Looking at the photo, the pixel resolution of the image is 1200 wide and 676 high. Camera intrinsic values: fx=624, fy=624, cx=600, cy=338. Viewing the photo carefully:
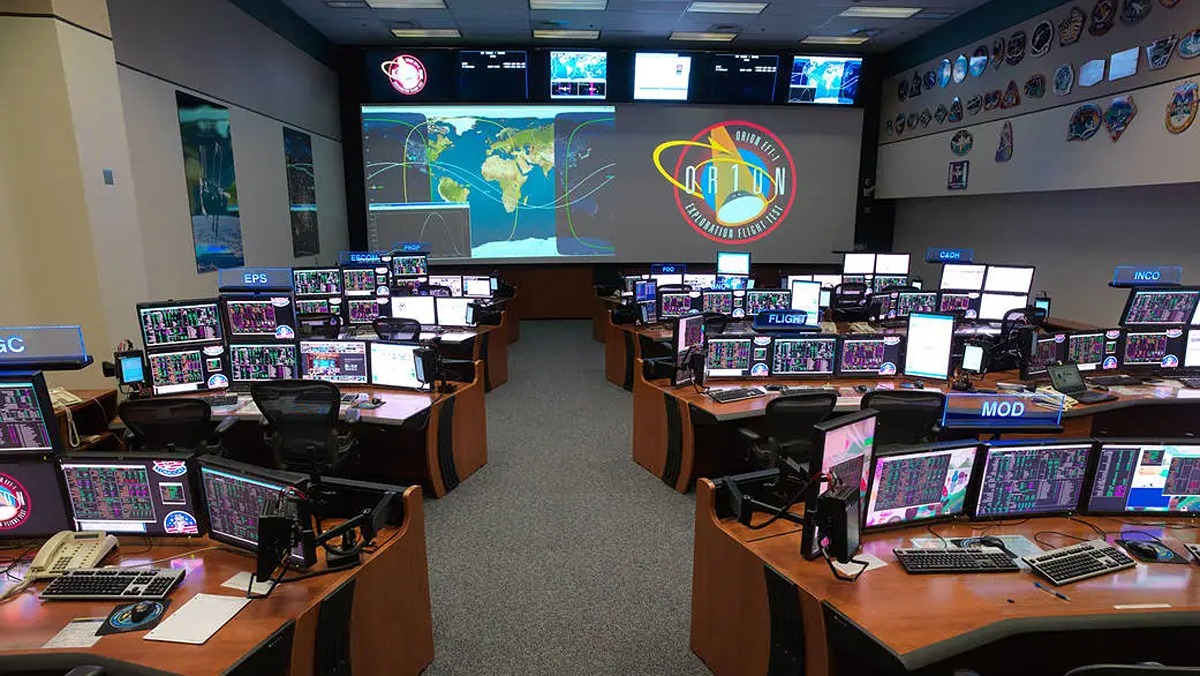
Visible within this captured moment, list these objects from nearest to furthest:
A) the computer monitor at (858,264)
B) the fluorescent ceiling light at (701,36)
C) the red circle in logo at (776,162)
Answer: the computer monitor at (858,264)
the fluorescent ceiling light at (701,36)
the red circle in logo at (776,162)

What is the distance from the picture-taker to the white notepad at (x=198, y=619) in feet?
6.38

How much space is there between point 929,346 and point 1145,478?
2168mm

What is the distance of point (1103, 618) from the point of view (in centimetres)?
204

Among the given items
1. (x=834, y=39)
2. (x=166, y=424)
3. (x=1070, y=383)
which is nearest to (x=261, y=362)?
(x=166, y=424)

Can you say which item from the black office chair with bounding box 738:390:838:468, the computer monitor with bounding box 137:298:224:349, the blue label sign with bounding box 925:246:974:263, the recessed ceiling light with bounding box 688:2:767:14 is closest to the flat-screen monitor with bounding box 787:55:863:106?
the recessed ceiling light with bounding box 688:2:767:14

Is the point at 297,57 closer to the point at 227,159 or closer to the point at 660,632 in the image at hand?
the point at 227,159

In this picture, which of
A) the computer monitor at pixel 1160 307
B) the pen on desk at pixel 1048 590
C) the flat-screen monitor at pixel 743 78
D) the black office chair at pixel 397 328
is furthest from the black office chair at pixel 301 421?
the flat-screen monitor at pixel 743 78

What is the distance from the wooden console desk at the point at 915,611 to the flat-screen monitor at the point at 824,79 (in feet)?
30.1

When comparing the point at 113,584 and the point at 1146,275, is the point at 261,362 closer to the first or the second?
the point at 113,584

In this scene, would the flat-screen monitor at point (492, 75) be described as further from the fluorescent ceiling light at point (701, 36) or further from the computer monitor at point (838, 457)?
the computer monitor at point (838, 457)

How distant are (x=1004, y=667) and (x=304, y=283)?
7.10 metres

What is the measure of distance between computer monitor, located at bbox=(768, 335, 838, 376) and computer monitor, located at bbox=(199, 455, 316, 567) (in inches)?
140

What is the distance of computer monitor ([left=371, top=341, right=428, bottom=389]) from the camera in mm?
4590

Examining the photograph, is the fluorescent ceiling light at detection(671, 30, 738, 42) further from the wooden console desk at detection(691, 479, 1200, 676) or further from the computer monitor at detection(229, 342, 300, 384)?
the wooden console desk at detection(691, 479, 1200, 676)
